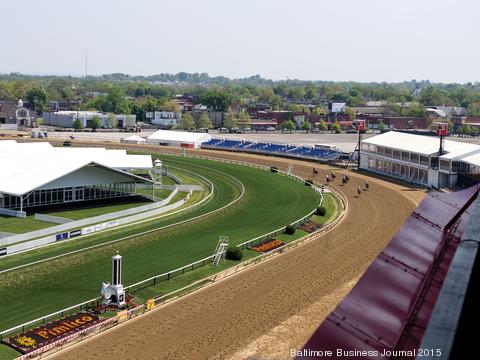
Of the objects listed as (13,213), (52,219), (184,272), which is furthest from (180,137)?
(184,272)

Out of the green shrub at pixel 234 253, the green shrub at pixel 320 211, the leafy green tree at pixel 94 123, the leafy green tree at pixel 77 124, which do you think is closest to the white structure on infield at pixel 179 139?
the leafy green tree at pixel 77 124

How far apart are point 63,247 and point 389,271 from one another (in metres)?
33.2

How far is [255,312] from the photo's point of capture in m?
28.5

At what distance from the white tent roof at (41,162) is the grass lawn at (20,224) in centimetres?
200

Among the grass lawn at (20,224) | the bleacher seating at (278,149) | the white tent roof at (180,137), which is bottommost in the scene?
the grass lawn at (20,224)

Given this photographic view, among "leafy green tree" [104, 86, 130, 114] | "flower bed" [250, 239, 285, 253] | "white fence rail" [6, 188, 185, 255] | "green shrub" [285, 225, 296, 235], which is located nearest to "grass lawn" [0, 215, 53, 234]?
"white fence rail" [6, 188, 185, 255]

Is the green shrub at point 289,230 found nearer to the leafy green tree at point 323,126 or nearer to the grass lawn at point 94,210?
the grass lawn at point 94,210

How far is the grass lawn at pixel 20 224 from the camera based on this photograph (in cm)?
4310

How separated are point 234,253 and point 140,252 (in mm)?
5960

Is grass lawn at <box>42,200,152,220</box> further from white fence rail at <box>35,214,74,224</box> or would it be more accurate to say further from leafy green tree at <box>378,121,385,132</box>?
leafy green tree at <box>378,121,385,132</box>

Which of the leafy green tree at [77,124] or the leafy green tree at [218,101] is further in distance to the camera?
the leafy green tree at [218,101]

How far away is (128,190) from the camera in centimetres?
5744

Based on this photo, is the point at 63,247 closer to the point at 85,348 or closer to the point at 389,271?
the point at 85,348

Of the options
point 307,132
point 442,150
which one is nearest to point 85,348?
point 442,150
